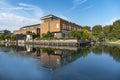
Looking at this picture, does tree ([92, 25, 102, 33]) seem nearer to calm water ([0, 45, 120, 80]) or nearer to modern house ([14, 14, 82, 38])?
modern house ([14, 14, 82, 38])

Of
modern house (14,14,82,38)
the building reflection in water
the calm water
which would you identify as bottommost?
the calm water

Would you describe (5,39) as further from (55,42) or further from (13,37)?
(55,42)

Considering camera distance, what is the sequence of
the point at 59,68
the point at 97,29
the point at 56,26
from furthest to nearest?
the point at 97,29, the point at 56,26, the point at 59,68

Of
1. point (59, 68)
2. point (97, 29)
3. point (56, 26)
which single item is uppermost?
point (97, 29)

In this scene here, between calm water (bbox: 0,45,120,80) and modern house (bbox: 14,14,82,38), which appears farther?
modern house (bbox: 14,14,82,38)

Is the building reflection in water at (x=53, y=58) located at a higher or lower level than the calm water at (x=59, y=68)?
higher

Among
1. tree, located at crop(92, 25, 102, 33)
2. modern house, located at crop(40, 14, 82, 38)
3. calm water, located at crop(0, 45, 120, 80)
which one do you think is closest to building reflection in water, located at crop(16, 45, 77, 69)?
calm water, located at crop(0, 45, 120, 80)

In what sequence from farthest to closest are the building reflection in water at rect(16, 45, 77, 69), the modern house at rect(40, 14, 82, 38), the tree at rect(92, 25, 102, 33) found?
1. the tree at rect(92, 25, 102, 33)
2. the modern house at rect(40, 14, 82, 38)
3. the building reflection in water at rect(16, 45, 77, 69)

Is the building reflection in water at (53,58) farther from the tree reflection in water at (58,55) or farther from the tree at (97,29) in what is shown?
the tree at (97,29)

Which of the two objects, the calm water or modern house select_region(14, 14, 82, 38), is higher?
modern house select_region(14, 14, 82, 38)

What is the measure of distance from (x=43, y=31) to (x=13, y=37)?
24430 mm

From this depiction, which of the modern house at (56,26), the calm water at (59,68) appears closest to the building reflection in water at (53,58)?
the calm water at (59,68)

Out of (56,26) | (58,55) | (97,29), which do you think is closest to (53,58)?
(58,55)

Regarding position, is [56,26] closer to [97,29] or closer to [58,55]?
[58,55]
